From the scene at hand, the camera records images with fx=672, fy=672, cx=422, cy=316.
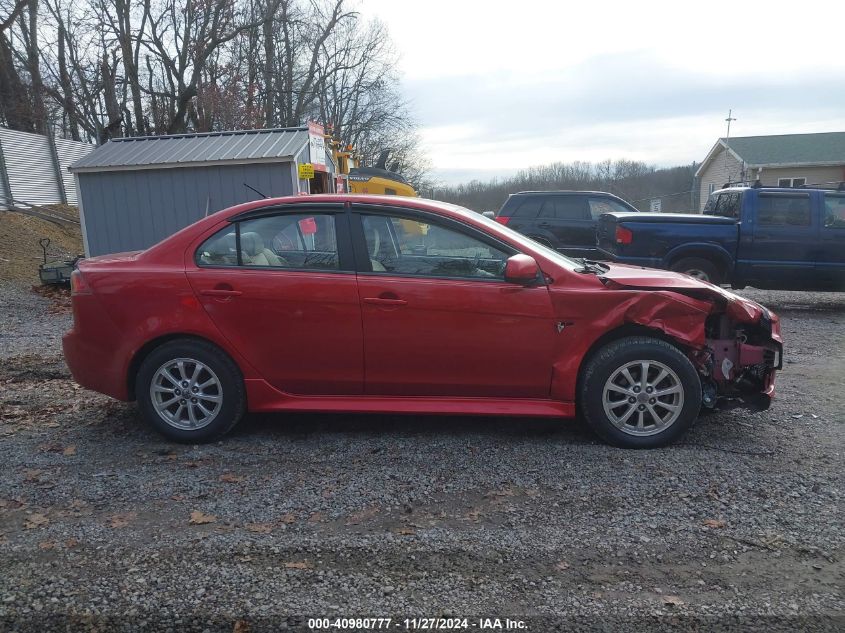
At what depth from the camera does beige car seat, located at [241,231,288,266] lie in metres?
4.65

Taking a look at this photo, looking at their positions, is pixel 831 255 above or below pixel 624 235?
A: below

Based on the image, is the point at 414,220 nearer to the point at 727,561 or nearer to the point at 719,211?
the point at 727,561

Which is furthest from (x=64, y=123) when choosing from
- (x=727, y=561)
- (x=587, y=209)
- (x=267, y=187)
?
(x=727, y=561)

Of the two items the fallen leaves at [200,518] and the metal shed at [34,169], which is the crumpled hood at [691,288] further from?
the metal shed at [34,169]

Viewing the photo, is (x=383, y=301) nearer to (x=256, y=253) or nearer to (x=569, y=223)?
(x=256, y=253)

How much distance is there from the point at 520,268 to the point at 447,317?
0.58 metres

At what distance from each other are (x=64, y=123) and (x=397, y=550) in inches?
1486

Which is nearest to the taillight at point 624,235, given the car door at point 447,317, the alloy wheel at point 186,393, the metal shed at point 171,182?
the metal shed at point 171,182

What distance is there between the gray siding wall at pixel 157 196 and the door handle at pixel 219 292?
7640 millimetres

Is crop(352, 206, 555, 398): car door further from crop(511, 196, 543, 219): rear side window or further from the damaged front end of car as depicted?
crop(511, 196, 543, 219): rear side window

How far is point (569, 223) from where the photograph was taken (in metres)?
12.8

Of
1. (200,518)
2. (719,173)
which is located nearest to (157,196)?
(200,518)

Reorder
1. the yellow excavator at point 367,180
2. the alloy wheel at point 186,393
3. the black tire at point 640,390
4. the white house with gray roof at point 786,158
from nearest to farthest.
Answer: the black tire at point 640,390, the alloy wheel at point 186,393, the yellow excavator at point 367,180, the white house with gray roof at point 786,158

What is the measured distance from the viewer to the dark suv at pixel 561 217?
12.8 metres
